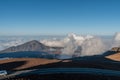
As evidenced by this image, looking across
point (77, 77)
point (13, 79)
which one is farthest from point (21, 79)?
point (77, 77)

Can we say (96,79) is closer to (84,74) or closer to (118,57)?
(84,74)

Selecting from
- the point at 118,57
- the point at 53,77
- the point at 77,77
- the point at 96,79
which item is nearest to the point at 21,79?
the point at 53,77

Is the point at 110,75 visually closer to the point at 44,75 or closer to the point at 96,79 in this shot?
the point at 96,79

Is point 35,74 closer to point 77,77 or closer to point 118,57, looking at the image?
point 77,77

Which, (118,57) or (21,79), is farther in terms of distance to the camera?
(118,57)

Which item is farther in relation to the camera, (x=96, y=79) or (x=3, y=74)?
(x=3, y=74)

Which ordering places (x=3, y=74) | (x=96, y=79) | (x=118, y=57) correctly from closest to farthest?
(x=96, y=79) → (x=3, y=74) → (x=118, y=57)

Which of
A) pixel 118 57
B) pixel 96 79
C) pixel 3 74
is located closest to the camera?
pixel 96 79
